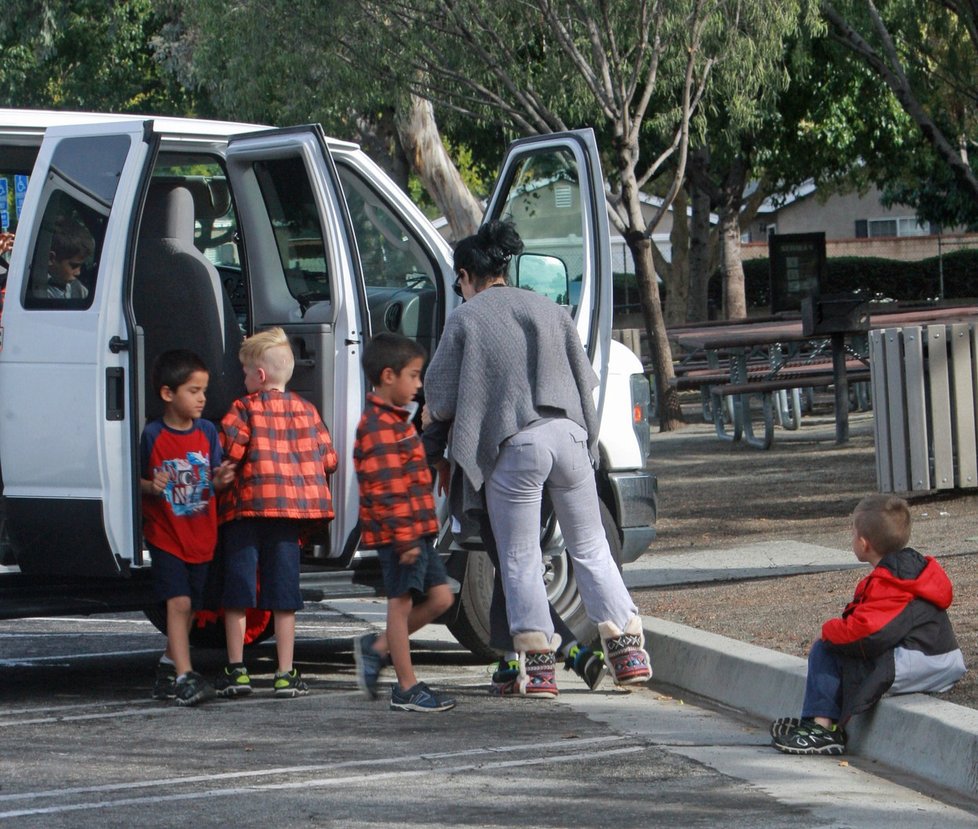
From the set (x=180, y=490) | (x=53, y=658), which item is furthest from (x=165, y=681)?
(x=53, y=658)

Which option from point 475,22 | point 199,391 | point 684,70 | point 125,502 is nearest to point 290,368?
point 199,391

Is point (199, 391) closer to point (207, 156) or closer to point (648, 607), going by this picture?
point (207, 156)

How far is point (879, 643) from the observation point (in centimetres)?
606

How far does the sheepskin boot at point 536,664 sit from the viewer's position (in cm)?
705

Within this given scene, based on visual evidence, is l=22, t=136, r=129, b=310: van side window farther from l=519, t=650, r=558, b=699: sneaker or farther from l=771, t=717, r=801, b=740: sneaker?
l=771, t=717, r=801, b=740: sneaker

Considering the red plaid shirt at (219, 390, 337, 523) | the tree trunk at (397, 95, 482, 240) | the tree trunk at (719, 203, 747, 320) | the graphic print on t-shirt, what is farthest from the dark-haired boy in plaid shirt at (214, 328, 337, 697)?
the tree trunk at (719, 203, 747, 320)

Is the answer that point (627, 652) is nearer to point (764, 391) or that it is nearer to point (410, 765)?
point (410, 765)

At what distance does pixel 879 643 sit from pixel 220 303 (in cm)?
321

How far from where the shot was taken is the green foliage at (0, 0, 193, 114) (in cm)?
3005

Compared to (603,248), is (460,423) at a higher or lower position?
lower

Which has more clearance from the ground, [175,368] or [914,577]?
[175,368]

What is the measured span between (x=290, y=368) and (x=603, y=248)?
1404mm

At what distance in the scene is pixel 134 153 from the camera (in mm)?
7121

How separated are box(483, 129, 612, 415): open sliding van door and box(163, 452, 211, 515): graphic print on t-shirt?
5.35 ft
